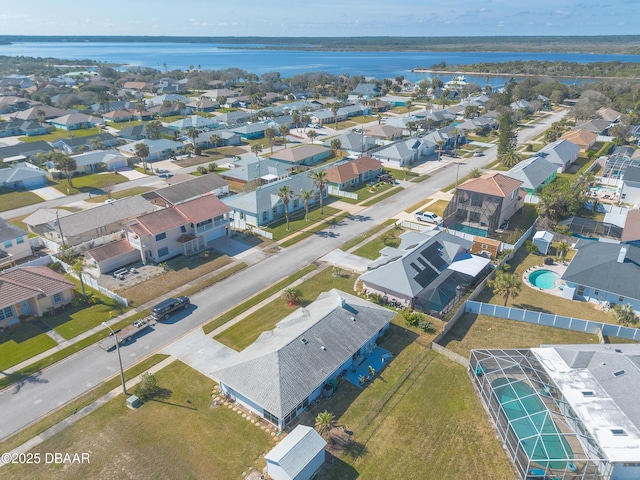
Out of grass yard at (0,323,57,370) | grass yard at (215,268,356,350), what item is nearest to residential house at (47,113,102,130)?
grass yard at (0,323,57,370)

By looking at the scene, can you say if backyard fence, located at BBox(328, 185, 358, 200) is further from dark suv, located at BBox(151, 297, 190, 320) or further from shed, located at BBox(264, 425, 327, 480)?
shed, located at BBox(264, 425, 327, 480)

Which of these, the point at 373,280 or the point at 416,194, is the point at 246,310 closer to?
the point at 373,280

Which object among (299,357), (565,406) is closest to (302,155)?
(299,357)

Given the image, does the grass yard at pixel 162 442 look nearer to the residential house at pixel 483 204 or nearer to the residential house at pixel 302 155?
the residential house at pixel 483 204

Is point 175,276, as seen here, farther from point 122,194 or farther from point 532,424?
point 532,424

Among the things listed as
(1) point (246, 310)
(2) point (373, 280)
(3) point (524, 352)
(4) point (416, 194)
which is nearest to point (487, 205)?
(4) point (416, 194)

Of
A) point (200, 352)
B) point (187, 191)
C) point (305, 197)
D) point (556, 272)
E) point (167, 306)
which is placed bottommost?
point (200, 352)
